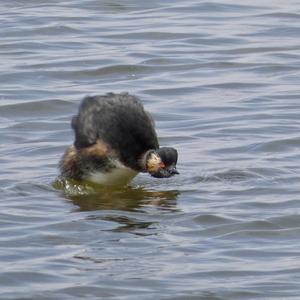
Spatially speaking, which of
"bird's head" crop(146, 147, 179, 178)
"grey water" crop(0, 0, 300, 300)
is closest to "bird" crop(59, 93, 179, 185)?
"bird's head" crop(146, 147, 179, 178)

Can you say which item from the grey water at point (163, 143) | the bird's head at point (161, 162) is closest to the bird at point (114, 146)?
the bird's head at point (161, 162)

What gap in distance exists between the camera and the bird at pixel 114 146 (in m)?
12.9

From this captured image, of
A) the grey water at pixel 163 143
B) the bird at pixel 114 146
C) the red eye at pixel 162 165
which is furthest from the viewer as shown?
the bird at pixel 114 146

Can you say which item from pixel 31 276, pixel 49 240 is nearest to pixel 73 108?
pixel 49 240

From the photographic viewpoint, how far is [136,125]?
13.0 metres

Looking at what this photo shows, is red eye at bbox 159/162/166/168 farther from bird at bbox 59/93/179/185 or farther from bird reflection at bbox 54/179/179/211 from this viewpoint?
bird reflection at bbox 54/179/179/211

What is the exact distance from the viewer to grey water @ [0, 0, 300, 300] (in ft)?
34.7

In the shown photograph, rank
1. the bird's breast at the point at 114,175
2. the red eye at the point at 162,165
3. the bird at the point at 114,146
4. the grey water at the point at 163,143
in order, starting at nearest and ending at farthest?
1. the grey water at the point at 163,143
2. the red eye at the point at 162,165
3. the bird at the point at 114,146
4. the bird's breast at the point at 114,175

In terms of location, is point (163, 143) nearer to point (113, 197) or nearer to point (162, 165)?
point (113, 197)

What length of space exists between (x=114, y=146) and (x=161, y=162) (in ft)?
1.42

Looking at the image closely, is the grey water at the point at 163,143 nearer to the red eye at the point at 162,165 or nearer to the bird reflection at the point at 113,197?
the bird reflection at the point at 113,197

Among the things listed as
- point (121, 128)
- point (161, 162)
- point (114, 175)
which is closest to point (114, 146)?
point (121, 128)

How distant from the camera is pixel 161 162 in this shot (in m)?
12.8

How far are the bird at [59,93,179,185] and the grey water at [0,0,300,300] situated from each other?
0.71 feet
